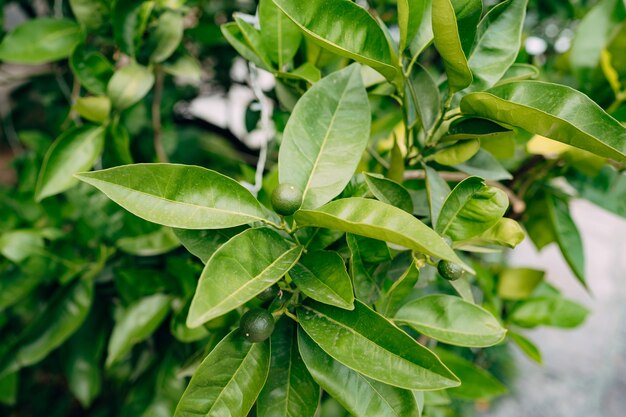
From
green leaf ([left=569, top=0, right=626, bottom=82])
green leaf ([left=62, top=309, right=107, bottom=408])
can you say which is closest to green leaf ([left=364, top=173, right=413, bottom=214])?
green leaf ([left=569, top=0, right=626, bottom=82])

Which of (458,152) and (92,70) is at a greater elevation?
(458,152)

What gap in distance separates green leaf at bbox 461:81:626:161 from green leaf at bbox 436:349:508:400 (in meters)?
0.42

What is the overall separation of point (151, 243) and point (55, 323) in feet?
0.69

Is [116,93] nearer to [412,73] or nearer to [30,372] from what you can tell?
[412,73]

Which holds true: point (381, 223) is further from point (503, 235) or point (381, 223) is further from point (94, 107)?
point (94, 107)

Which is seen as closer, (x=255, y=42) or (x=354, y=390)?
(x=354, y=390)

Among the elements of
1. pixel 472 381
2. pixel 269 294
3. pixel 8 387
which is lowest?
pixel 8 387

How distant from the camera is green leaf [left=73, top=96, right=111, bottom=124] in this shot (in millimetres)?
661

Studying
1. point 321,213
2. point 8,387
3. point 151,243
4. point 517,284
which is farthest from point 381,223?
point 8,387

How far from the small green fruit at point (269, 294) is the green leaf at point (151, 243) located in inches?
12.0

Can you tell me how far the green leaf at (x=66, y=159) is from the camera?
67 centimetres

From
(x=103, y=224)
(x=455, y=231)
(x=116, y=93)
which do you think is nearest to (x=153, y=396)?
(x=103, y=224)

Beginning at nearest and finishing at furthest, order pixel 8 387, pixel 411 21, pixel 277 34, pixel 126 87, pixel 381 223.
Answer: pixel 381 223
pixel 411 21
pixel 277 34
pixel 126 87
pixel 8 387

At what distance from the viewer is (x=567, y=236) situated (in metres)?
0.73
